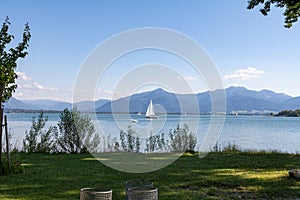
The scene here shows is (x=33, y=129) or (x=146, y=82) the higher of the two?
(x=146, y=82)

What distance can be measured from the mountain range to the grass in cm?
163

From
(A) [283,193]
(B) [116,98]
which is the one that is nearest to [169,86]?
(B) [116,98]

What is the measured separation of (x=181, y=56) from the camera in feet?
23.5

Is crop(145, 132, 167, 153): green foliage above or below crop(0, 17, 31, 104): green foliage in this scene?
below

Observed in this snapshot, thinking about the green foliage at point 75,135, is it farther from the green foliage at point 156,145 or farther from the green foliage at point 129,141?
Result: the green foliage at point 156,145

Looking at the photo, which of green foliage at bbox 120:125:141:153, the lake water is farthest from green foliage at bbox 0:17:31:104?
green foliage at bbox 120:125:141:153

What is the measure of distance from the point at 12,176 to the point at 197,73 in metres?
4.60

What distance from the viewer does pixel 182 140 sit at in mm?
12906

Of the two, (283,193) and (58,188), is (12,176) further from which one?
(283,193)

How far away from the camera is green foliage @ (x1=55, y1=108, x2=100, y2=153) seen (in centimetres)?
1232

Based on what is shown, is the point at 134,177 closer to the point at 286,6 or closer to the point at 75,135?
the point at 75,135

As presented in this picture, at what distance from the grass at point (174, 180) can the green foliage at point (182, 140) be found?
3.46 m

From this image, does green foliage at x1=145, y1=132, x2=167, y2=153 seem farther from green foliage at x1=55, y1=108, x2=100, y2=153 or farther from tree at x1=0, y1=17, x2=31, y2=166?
tree at x1=0, y1=17, x2=31, y2=166

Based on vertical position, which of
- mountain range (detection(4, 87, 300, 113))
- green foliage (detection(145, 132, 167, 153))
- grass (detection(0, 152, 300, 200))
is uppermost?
mountain range (detection(4, 87, 300, 113))
